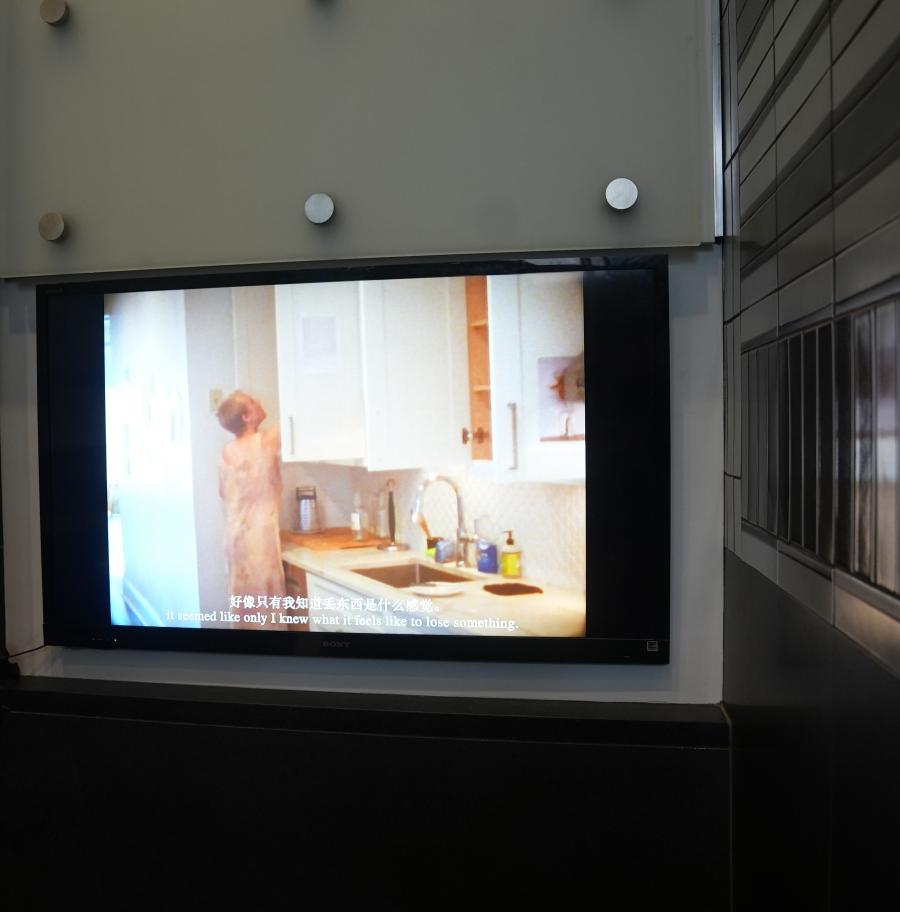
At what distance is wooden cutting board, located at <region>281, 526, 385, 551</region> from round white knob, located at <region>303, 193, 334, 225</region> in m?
0.71

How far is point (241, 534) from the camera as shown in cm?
212

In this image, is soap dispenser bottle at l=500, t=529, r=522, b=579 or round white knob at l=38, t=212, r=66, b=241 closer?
soap dispenser bottle at l=500, t=529, r=522, b=579

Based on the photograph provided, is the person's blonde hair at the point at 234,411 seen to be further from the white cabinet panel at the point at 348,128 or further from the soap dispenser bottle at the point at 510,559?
the soap dispenser bottle at the point at 510,559

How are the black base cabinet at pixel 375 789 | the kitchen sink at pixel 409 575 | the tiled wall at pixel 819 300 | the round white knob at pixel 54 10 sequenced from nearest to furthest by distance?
the tiled wall at pixel 819 300 < the black base cabinet at pixel 375 789 < the kitchen sink at pixel 409 575 < the round white knob at pixel 54 10

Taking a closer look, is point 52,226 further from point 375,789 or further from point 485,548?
point 375,789

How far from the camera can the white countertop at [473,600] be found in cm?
199

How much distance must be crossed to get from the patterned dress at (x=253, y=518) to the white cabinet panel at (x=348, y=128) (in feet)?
1.56

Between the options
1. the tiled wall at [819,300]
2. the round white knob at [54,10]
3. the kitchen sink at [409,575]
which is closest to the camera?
the tiled wall at [819,300]

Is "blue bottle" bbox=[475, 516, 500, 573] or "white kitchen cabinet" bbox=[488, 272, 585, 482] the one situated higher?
"white kitchen cabinet" bbox=[488, 272, 585, 482]

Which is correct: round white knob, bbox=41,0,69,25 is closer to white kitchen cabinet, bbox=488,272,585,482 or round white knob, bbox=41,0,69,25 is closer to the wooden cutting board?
white kitchen cabinet, bbox=488,272,585,482

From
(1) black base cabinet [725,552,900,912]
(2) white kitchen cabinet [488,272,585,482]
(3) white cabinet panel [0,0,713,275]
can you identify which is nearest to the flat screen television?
(2) white kitchen cabinet [488,272,585,482]

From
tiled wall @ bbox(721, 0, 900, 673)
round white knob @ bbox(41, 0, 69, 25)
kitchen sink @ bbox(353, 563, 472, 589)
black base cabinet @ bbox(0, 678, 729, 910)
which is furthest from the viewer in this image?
round white knob @ bbox(41, 0, 69, 25)

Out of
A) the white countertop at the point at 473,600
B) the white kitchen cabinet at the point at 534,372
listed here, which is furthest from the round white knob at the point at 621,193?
the white countertop at the point at 473,600

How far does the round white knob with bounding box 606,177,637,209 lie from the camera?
1.94m
